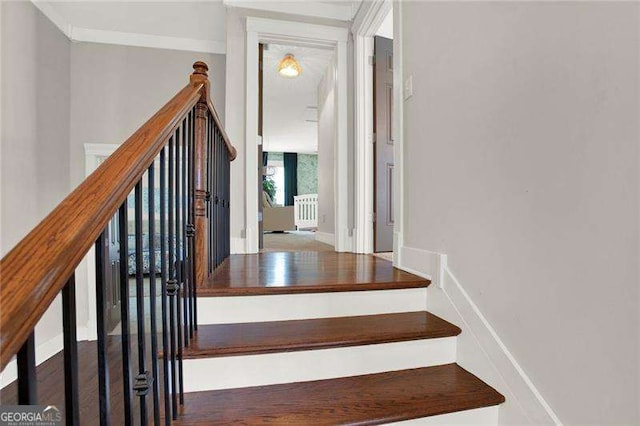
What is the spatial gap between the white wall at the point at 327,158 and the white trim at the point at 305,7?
2.62 ft

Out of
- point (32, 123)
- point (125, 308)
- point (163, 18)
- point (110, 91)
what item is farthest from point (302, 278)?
point (110, 91)

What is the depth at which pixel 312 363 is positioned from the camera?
4.53 feet

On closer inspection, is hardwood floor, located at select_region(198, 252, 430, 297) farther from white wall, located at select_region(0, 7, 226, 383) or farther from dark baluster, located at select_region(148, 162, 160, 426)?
white wall, located at select_region(0, 7, 226, 383)

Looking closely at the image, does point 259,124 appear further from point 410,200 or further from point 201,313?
point 201,313

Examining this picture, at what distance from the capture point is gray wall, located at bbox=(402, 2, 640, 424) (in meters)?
0.90

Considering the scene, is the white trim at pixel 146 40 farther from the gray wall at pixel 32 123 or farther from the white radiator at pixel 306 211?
the white radiator at pixel 306 211

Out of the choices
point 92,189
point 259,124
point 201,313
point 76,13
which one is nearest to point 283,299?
point 201,313

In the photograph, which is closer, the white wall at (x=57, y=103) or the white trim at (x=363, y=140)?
the white wall at (x=57, y=103)

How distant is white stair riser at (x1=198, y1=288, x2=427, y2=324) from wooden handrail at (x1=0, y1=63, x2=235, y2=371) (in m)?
Result: 0.95

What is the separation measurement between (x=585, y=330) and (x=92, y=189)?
133 centimetres

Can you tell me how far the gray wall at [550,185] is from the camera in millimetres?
899

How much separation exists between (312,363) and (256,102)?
2.45 meters
